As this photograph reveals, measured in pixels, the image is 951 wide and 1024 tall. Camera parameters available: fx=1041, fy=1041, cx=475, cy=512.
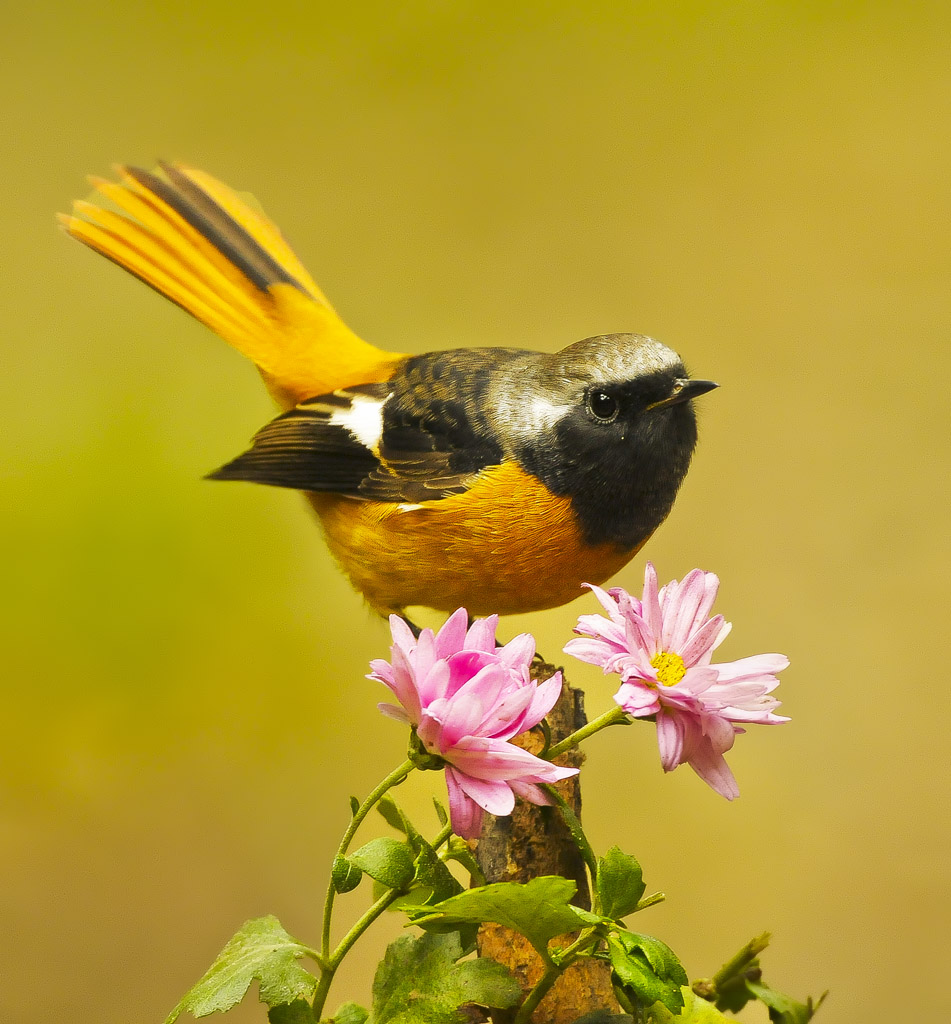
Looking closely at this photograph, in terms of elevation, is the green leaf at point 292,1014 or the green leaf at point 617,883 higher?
the green leaf at point 617,883

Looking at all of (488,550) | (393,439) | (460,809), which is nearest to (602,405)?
(488,550)

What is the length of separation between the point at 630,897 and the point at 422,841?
0.45 feet

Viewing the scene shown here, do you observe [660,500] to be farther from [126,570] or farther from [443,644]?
[126,570]

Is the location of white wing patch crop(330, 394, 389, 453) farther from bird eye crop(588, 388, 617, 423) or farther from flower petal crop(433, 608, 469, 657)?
flower petal crop(433, 608, 469, 657)

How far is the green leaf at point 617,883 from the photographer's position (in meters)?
0.64

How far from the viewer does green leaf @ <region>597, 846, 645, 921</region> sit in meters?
0.64

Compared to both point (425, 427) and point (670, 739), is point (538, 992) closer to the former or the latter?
point (670, 739)

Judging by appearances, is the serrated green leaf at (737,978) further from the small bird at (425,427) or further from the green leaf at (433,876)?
the small bird at (425,427)

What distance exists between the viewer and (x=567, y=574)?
112 cm

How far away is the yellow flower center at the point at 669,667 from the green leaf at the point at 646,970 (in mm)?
154

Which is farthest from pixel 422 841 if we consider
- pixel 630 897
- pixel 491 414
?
pixel 491 414

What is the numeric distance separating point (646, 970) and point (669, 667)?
18cm

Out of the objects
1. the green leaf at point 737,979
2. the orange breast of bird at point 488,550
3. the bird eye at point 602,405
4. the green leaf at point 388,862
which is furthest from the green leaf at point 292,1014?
the bird eye at point 602,405

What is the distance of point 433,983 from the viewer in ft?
2.20
